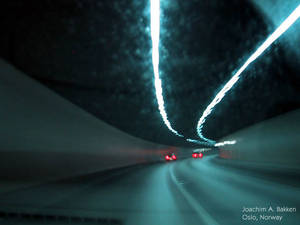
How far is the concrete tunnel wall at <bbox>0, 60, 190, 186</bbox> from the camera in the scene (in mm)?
14295

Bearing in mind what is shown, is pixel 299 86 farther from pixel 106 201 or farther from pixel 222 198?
pixel 106 201

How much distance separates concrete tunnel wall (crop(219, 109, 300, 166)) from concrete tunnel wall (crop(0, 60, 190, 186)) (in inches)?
506

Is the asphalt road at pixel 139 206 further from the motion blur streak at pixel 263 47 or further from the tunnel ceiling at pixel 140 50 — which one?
the motion blur streak at pixel 263 47

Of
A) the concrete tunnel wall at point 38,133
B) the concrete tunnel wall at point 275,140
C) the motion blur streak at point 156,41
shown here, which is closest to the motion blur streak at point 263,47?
the motion blur streak at point 156,41

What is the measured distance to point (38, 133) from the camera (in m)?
16.6

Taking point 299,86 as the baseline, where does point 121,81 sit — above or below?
Answer: above

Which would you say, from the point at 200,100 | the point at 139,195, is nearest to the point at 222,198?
the point at 139,195

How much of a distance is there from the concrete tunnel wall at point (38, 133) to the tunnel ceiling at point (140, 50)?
2.10 ft

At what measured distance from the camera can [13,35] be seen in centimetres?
1174

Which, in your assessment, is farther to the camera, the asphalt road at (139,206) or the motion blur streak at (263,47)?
the motion blur streak at (263,47)

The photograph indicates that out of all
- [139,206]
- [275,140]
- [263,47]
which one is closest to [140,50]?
[263,47]

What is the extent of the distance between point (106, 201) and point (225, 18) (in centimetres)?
617

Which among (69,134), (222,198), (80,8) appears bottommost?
(222,198)

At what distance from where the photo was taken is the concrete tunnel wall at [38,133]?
563 inches
